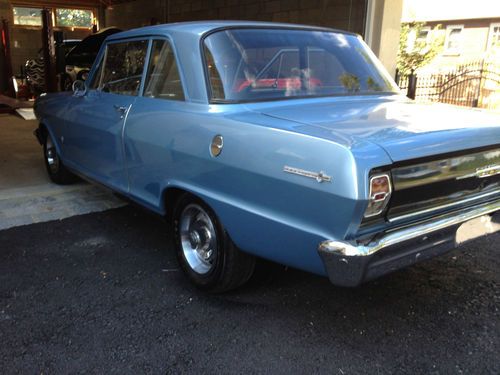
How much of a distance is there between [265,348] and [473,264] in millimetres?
1975

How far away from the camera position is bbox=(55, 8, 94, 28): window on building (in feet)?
62.7

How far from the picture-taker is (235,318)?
2.96 metres

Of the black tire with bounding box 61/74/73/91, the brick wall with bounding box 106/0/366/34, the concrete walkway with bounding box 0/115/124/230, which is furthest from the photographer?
the black tire with bounding box 61/74/73/91

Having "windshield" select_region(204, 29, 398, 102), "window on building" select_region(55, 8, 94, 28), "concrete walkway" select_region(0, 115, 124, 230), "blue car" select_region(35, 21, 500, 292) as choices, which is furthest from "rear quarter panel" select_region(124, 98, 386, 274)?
"window on building" select_region(55, 8, 94, 28)

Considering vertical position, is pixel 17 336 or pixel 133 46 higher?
pixel 133 46

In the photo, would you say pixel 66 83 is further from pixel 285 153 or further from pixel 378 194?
pixel 378 194

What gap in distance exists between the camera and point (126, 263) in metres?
3.72

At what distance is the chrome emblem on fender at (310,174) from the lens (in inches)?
89.4

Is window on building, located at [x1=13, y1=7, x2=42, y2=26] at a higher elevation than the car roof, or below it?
higher

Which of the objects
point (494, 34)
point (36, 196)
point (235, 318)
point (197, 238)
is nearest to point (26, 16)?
point (36, 196)

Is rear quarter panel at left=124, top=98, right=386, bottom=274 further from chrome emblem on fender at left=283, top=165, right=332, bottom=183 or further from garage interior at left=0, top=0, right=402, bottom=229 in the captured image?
garage interior at left=0, top=0, right=402, bottom=229

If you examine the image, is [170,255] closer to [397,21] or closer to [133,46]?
[133,46]

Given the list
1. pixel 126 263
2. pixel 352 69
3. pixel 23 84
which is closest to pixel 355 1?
pixel 352 69

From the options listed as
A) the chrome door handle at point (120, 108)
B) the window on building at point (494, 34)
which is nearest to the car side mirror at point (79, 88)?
the chrome door handle at point (120, 108)
